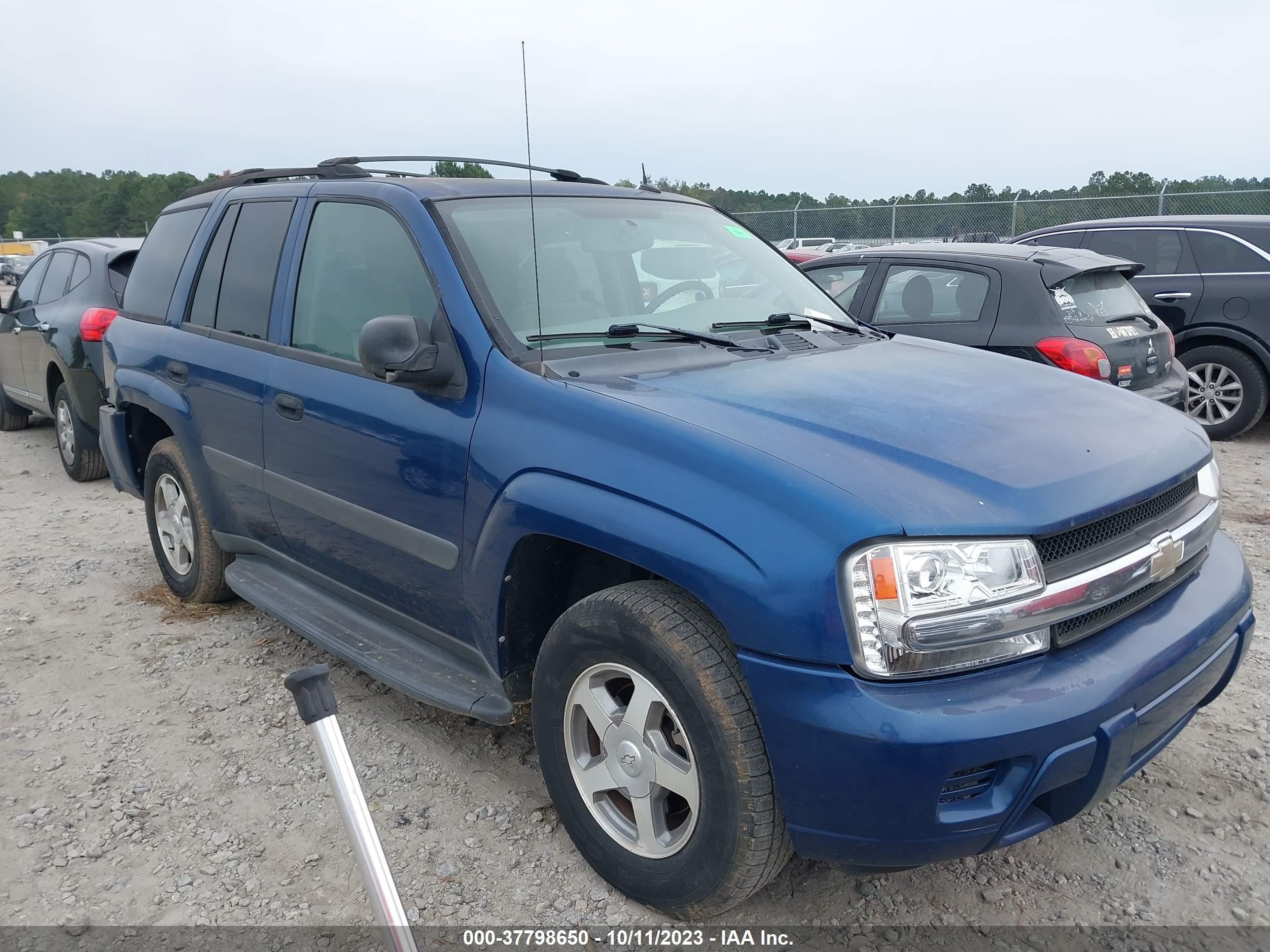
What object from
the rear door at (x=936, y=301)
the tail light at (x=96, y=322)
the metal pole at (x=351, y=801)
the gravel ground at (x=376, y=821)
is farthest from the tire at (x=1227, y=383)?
the tail light at (x=96, y=322)

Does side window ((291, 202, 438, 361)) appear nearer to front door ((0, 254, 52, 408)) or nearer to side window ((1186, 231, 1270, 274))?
front door ((0, 254, 52, 408))

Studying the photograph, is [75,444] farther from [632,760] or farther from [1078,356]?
[1078,356]

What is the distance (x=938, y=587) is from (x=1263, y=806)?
174cm

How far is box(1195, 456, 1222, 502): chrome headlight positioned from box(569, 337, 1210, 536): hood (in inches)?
2.9

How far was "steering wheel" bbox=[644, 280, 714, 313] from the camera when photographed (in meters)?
3.26

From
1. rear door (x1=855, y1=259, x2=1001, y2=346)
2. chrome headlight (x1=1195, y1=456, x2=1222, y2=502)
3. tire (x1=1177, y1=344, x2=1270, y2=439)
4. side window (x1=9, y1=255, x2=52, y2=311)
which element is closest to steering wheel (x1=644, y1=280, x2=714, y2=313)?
chrome headlight (x1=1195, y1=456, x2=1222, y2=502)

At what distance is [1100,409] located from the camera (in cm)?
277

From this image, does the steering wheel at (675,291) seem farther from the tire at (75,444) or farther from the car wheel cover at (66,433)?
the car wheel cover at (66,433)

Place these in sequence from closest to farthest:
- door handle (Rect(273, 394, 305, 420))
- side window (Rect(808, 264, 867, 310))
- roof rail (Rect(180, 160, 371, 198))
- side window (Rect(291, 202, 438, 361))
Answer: side window (Rect(291, 202, 438, 361))
door handle (Rect(273, 394, 305, 420))
roof rail (Rect(180, 160, 371, 198))
side window (Rect(808, 264, 867, 310))

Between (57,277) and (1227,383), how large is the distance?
365 inches

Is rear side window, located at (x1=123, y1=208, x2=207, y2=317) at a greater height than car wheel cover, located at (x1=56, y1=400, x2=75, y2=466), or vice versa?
rear side window, located at (x1=123, y1=208, x2=207, y2=317)

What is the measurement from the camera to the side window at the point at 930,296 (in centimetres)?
623

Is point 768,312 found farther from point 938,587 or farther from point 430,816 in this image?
point 430,816

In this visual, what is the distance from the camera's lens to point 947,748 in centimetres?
193
